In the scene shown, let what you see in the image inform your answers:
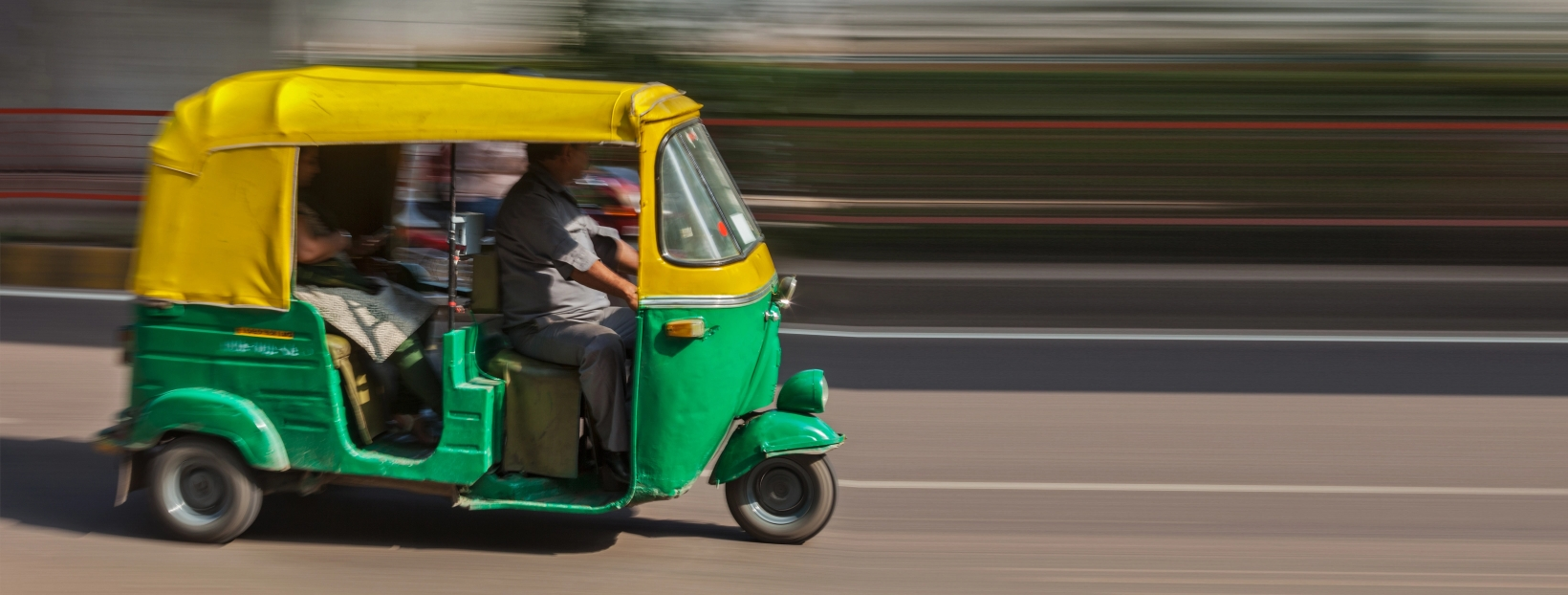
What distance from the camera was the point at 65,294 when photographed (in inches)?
426

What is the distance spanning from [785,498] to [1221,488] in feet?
7.21

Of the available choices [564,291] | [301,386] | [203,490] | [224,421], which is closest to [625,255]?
[564,291]

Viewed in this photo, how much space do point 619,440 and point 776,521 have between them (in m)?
0.71

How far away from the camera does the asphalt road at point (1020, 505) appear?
15.6 feet

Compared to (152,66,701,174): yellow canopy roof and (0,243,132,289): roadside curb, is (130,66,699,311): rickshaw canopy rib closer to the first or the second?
(152,66,701,174): yellow canopy roof

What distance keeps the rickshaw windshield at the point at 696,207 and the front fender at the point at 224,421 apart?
159 centimetres

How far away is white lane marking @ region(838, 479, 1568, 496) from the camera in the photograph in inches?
235

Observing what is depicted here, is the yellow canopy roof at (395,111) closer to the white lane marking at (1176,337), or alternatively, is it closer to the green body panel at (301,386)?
the green body panel at (301,386)

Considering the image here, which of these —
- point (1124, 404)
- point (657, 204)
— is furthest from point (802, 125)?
point (657, 204)

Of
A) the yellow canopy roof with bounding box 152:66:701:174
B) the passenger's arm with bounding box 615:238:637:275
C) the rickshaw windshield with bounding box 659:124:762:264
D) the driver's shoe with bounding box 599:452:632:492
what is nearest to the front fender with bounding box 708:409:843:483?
the driver's shoe with bounding box 599:452:632:492

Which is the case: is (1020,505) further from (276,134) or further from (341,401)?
(276,134)

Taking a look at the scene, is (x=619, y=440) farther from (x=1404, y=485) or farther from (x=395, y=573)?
(x=1404, y=485)

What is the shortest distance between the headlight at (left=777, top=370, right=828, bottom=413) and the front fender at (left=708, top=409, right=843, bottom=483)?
20 centimetres

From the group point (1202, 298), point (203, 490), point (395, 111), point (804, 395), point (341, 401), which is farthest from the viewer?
point (1202, 298)
